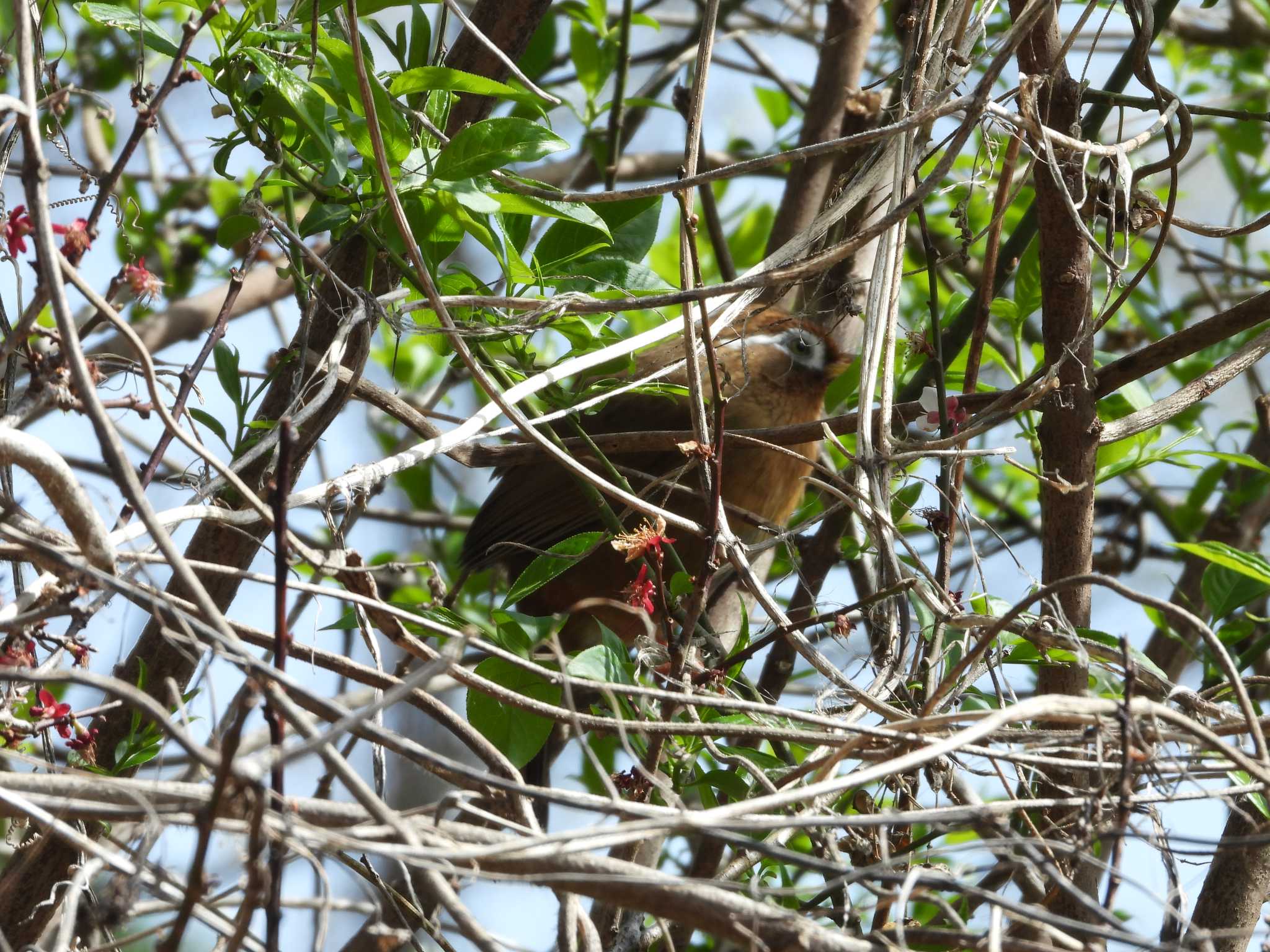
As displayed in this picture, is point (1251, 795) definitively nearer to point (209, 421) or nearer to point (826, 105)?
point (209, 421)

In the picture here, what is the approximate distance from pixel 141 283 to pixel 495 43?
1104mm

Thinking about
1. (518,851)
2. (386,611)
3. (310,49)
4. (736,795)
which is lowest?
(518,851)

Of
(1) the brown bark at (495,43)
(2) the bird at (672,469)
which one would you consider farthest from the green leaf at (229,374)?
(2) the bird at (672,469)

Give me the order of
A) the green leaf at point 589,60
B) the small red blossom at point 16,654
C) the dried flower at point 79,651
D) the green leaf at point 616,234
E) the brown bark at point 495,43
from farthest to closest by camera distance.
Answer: the green leaf at point 589,60, the brown bark at point 495,43, the green leaf at point 616,234, the dried flower at point 79,651, the small red blossom at point 16,654

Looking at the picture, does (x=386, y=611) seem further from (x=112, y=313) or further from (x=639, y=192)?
(x=639, y=192)

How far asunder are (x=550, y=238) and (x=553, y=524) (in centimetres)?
132

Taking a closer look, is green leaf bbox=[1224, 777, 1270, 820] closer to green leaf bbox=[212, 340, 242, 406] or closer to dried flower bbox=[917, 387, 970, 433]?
dried flower bbox=[917, 387, 970, 433]

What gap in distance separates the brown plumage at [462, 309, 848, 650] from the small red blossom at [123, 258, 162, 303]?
5.38 ft

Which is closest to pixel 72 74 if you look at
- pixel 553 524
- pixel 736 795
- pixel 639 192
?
pixel 553 524

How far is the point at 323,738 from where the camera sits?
3.25 feet

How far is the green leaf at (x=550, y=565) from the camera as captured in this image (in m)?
1.88

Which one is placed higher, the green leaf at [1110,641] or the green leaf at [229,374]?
the green leaf at [229,374]

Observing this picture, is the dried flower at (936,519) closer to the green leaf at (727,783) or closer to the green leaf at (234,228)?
the green leaf at (727,783)

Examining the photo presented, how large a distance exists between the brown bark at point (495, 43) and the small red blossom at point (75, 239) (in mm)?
937
